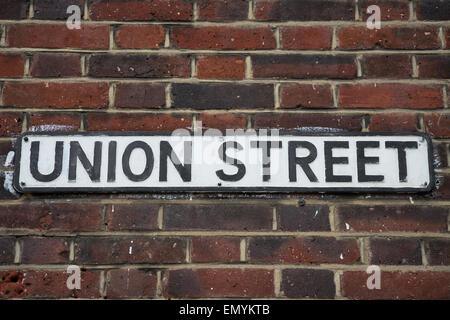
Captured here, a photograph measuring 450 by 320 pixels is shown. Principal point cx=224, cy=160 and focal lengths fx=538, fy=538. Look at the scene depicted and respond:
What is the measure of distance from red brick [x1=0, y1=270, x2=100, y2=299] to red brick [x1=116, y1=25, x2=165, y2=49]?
2.36 feet

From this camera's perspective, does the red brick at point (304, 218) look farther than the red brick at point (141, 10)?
No

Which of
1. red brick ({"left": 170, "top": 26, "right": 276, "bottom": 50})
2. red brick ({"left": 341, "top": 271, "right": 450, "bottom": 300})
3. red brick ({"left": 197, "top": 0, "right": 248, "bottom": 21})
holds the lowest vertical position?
red brick ({"left": 341, "top": 271, "right": 450, "bottom": 300})

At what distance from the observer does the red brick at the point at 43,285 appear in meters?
1.55

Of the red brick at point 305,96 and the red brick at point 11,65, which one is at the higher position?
the red brick at point 11,65

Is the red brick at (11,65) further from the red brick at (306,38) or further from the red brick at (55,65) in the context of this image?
the red brick at (306,38)

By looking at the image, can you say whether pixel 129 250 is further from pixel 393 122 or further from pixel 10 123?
pixel 393 122

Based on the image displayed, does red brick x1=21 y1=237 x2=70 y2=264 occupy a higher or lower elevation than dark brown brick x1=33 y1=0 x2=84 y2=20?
lower

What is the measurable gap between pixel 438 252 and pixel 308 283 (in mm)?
393

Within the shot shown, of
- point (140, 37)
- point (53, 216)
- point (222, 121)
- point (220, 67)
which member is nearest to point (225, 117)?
point (222, 121)

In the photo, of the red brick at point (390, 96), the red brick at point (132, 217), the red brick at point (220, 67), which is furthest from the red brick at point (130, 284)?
the red brick at point (390, 96)

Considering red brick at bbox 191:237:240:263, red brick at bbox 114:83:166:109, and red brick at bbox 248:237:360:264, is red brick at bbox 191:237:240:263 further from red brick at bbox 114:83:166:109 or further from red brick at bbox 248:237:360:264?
red brick at bbox 114:83:166:109

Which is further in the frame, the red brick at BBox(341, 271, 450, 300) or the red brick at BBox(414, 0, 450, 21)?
the red brick at BBox(414, 0, 450, 21)

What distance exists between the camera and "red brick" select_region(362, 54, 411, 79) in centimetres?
170

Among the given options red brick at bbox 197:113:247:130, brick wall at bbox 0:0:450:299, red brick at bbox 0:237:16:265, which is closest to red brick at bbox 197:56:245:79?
brick wall at bbox 0:0:450:299
